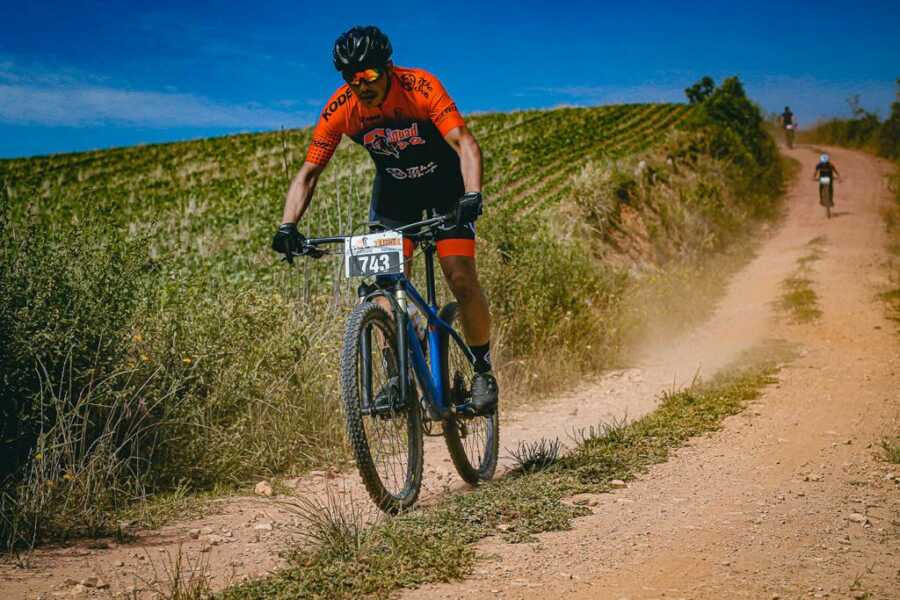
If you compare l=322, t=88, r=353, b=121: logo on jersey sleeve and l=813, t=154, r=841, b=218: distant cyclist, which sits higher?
l=813, t=154, r=841, b=218: distant cyclist

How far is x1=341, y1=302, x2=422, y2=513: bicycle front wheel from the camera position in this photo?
3.79 meters

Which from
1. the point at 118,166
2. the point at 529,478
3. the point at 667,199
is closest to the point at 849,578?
the point at 529,478

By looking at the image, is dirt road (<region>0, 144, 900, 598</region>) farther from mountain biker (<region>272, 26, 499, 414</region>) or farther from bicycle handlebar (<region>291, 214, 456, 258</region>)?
bicycle handlebar (<region>291, 214, 456, 258</region>)

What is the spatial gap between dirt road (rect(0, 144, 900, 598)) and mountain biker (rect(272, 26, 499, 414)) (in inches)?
49.4

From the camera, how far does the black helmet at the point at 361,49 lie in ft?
13.5

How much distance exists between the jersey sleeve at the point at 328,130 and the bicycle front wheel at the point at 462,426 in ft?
3.81

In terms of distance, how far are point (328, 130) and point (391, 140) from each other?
0.37 metres

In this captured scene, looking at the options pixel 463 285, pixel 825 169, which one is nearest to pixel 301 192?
pixel 463 285

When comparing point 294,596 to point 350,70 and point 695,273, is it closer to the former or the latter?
point 350,70

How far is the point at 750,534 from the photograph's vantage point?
3.45m

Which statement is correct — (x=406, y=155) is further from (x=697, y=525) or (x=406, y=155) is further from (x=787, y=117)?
(x=787, y=117)

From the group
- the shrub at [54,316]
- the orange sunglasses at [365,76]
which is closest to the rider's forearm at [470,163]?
the orange sunglasses at [365,76]

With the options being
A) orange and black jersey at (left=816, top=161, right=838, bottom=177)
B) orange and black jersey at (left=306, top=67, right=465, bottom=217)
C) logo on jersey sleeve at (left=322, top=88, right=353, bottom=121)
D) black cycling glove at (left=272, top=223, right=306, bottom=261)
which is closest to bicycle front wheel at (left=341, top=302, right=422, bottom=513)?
black cycling glove at (left=272, top=223, right=306, bottom=261)

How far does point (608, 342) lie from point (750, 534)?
595 cm
